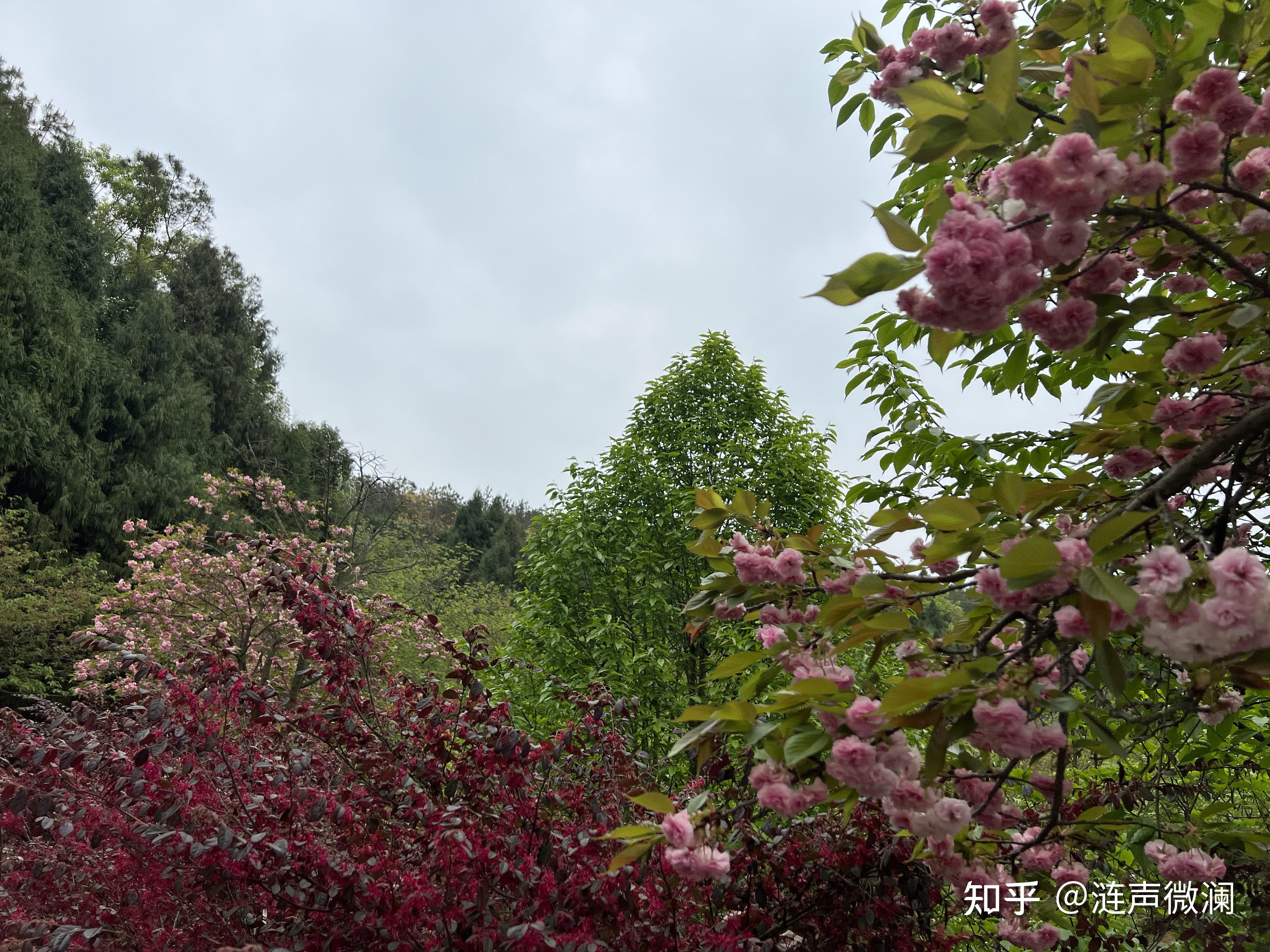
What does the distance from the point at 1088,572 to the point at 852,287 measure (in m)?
0.46

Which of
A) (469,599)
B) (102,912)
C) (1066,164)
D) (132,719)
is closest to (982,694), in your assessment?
(1066,164)

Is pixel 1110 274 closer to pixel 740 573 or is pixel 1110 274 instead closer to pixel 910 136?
pixel 910 136

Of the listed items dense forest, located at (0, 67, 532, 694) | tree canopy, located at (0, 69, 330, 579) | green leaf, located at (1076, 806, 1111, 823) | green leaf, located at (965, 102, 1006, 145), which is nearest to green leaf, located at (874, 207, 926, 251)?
green leaf, located at (965, 102, 1006, 145)

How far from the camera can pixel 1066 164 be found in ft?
2.91

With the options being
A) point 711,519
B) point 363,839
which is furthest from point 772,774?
point 363,839

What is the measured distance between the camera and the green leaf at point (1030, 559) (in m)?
0.85

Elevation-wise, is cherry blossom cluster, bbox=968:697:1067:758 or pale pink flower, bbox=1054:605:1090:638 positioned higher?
pale pink flower, bbox=1054:605:1090:638

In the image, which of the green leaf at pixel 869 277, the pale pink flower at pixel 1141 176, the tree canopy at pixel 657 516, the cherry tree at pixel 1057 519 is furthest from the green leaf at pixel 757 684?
the tree canopy at pixel 657 516

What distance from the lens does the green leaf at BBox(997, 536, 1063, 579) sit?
0.85 metres

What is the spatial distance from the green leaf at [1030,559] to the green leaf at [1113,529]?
45 millimetres

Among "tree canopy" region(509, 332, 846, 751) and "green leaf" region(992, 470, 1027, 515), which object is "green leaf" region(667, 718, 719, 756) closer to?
"green leaf" region(992, 470, 1027, 515)

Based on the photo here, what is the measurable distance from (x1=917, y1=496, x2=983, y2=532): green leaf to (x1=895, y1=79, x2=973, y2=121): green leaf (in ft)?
1.68

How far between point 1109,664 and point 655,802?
0.67 metres

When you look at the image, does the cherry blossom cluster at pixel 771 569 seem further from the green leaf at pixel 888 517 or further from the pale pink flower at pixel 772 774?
the pale pink flower at pixel 772 774
